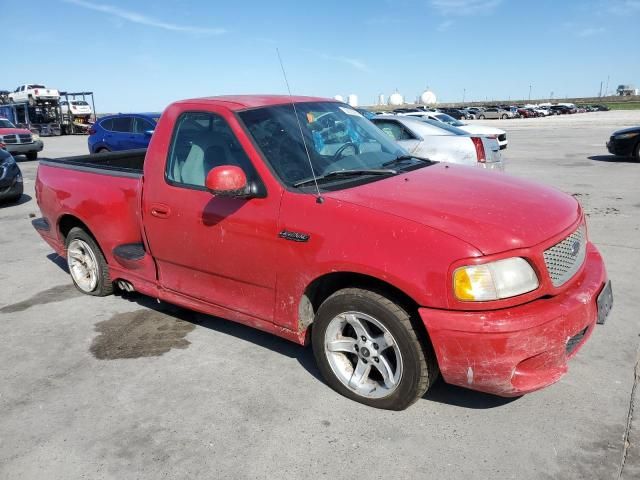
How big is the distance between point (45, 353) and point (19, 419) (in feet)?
3.08

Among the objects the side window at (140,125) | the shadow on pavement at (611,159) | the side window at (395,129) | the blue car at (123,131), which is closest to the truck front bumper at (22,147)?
the blue car at (123,131)

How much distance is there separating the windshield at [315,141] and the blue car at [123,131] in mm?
11635

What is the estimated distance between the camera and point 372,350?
10.1 feet

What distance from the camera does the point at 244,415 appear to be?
125 inches

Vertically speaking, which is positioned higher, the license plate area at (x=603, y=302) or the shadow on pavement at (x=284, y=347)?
the license plate area at (x=603, y=302)

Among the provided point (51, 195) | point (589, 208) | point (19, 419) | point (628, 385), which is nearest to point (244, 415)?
point (19, 419)

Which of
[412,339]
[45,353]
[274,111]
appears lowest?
[45,353]

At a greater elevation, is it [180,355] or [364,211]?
[364,211]

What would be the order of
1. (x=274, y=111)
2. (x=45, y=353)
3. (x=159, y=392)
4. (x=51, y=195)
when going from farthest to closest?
1. (x=51, y=195)
2. (x=45, y=353)
3. (x=274, y=111)
4. (x=159, y=392)

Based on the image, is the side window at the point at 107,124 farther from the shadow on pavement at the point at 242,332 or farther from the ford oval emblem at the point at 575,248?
the ford oval emblem at the point at 575,248

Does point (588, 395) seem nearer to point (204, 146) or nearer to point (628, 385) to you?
point (628, 385)

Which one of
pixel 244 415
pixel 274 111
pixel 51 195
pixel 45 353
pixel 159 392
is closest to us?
pixel 244 415

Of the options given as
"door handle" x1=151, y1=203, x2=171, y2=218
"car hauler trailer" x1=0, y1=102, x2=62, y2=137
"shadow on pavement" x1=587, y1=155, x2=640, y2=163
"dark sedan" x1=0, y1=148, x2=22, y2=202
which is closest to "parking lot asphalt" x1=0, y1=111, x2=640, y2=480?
"door handle" x1=151, y1=203, x2=171, y2=218

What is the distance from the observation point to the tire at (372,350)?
9.46ft
